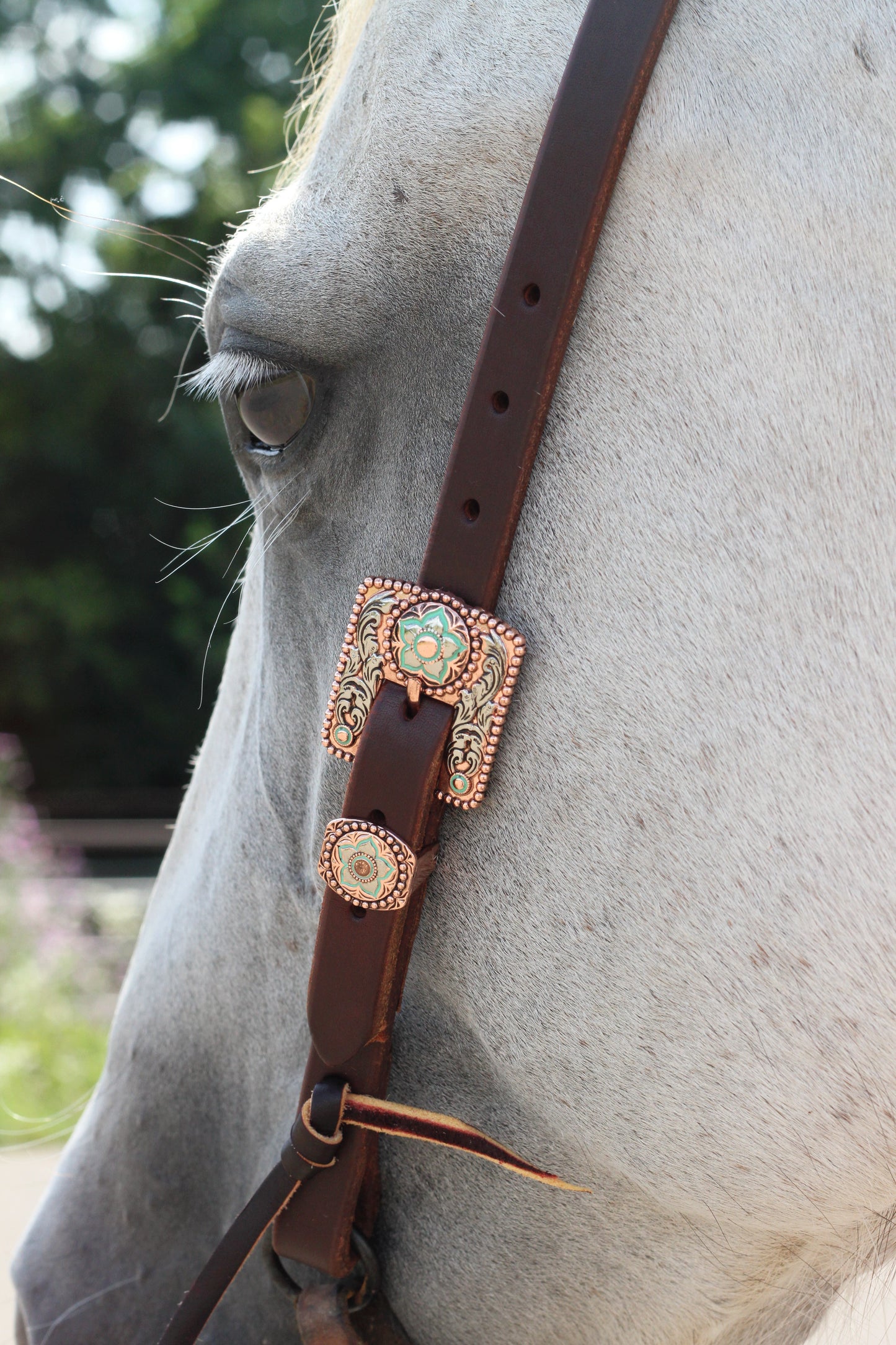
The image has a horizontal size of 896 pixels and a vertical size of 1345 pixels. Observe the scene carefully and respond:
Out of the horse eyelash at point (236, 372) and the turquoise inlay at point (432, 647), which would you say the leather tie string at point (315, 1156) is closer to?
the turquoise inlay at point (432, 647)

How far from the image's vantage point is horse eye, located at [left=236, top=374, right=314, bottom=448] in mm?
972

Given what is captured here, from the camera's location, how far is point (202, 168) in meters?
13.7

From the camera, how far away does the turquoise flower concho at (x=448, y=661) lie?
0.84 metres

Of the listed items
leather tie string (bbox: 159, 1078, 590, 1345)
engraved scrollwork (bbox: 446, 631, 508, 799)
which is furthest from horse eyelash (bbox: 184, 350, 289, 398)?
leather tie string (bbox: 159, 1078, 590, 1345)

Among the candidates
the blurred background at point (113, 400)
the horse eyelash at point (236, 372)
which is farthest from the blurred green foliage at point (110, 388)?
the horse eyelash at point (236, 372)

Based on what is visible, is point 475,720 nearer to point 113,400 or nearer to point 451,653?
point 451,653

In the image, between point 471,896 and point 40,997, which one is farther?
point 40,997

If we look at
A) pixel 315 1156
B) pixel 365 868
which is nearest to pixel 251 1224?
pixel 315 1156

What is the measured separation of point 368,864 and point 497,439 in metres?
0.35

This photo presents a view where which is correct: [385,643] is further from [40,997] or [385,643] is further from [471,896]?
[40,997]

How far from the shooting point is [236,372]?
39.2 inches

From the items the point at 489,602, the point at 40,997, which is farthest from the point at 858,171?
the point at 40,997

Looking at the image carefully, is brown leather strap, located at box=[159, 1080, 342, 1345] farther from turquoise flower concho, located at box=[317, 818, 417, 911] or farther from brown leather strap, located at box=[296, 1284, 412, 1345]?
turquoise flower concho, located at box=[317, 818, 417, 911]

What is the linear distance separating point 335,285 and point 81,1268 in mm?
1056
